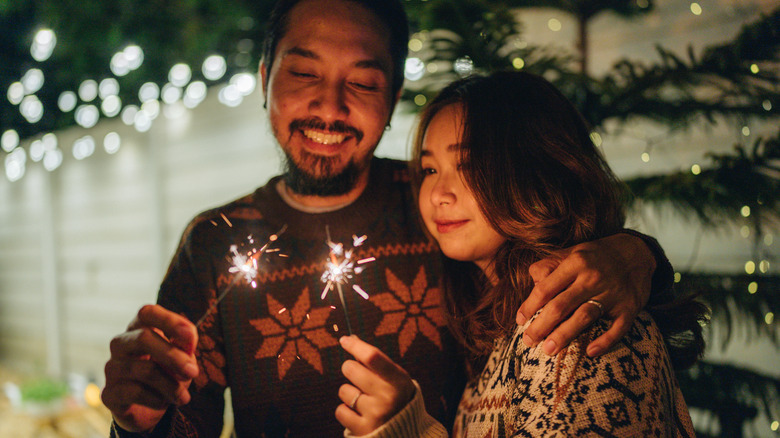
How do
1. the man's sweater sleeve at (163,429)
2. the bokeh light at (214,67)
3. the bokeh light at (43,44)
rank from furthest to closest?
1. the bokeh light at (43,44)
2. the bokeh light at (214,67)
3. the man's sweater sleeve at (163,429)

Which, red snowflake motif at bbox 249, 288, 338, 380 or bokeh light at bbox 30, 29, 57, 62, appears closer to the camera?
red snowflake motif at bbox 249, 288, 338, 380

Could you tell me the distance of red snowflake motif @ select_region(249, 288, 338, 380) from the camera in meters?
1.54

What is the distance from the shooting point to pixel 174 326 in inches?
41.1

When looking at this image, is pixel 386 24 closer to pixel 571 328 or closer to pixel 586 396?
pixel 571 328

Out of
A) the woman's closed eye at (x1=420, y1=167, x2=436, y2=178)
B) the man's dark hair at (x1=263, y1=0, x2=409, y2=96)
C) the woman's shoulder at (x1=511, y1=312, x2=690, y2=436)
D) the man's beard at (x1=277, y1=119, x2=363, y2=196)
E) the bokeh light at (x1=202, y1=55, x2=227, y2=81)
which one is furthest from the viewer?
the bokeh light at (x1=202, y1=55, x2=227, y2=81)

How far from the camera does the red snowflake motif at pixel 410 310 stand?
1609 mm

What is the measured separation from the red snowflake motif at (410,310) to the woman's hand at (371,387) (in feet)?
1.78

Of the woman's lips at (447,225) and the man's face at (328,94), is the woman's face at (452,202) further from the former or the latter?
the man's face at (328,94)

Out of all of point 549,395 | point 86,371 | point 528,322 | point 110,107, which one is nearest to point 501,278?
point 528,322

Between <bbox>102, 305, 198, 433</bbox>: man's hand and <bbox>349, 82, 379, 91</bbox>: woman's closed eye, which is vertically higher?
<bbox>349, 82, 379, 91</bbox>: woman's closed eye

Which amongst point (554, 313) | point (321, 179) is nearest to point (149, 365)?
point (321, 179)

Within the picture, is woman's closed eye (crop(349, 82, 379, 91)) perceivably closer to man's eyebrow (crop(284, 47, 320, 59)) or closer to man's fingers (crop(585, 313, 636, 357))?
man's eyebrow (crop(284, 47, 320, 59))

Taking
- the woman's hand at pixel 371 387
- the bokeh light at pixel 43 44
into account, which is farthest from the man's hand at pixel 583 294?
the bokeh light at pixel 43 44

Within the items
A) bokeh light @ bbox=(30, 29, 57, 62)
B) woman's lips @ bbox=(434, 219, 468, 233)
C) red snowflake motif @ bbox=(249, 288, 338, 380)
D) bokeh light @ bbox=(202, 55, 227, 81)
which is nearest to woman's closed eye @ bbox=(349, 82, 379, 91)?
woman's lips @ bbox=(434, 219, 468, 233)
